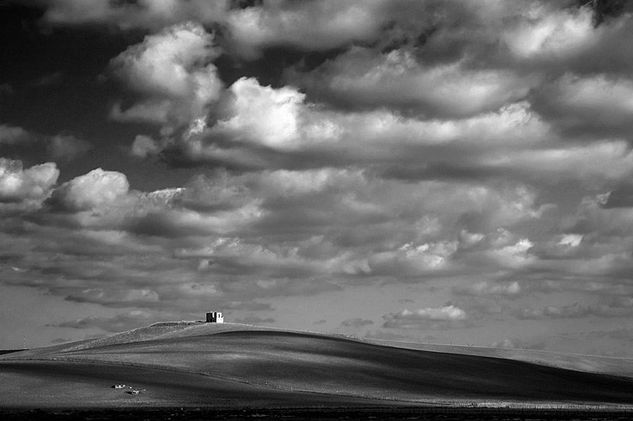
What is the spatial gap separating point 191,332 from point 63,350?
23968 mm

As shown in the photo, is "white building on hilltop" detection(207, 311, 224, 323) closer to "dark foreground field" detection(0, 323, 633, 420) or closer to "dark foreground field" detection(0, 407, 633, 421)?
"dark foreground field" detection(0, 323, 633, 420)

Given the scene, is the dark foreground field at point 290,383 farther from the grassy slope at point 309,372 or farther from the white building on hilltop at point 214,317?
the white building on hilltop at point 214,317

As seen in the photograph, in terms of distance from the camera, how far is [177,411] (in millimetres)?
70500

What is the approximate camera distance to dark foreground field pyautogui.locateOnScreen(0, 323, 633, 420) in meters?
74.9

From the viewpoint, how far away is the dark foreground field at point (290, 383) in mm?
74938

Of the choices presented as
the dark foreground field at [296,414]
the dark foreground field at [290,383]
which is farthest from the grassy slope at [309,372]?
the dark foreground field at [296,414]

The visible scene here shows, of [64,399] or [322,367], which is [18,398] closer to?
[64,399]

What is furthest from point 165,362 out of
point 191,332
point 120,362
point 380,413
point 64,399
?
point 191,332

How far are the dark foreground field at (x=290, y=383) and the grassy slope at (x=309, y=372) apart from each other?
0.19 meters

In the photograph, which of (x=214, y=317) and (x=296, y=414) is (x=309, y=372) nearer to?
(x=296, y=414)

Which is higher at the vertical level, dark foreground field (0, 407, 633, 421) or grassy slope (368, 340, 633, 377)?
grassy slope (368, 340, 633, 377)

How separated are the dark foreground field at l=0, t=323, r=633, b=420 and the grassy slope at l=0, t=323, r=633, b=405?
19 centimetres

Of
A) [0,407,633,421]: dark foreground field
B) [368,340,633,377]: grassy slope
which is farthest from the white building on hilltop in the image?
[0,407,633,421]: dark foreground field

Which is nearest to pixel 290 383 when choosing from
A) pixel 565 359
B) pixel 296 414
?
pixel 296 414
